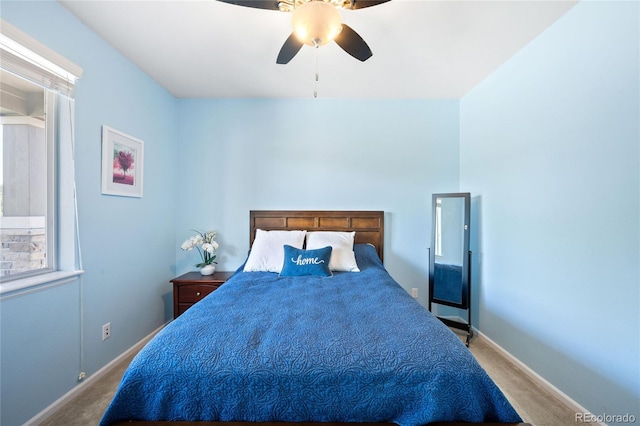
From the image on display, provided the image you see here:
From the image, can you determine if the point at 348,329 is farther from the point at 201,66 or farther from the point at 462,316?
the point at 201,66

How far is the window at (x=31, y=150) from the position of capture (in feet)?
4.81

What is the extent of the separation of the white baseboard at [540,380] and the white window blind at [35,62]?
4.07m

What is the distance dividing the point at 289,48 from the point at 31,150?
6.10 feet

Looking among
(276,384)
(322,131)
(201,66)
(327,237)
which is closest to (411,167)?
(322,131)

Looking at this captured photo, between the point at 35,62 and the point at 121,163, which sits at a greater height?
the point at 35,62

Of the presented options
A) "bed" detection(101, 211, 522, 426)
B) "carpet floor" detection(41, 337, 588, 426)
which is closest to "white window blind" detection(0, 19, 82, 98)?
"bed" detection(101, 211, 522, 426)

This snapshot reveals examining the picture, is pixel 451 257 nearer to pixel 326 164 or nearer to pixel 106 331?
→ pixel 326 164

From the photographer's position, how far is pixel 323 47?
205 cm

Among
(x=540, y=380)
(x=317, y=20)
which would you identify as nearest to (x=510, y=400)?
(x=540, y=380)

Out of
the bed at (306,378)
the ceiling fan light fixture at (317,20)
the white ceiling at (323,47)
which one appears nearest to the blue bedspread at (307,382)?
the bed at (306,378)

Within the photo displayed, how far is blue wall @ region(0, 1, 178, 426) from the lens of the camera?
1453mm

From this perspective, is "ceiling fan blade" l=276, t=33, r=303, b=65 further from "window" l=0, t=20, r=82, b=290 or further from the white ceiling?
"window" l=0, t=20, r=82, b=290

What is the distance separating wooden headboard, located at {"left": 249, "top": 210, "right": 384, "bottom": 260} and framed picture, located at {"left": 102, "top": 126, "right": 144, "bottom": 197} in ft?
3.89

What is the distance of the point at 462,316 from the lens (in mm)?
2871
